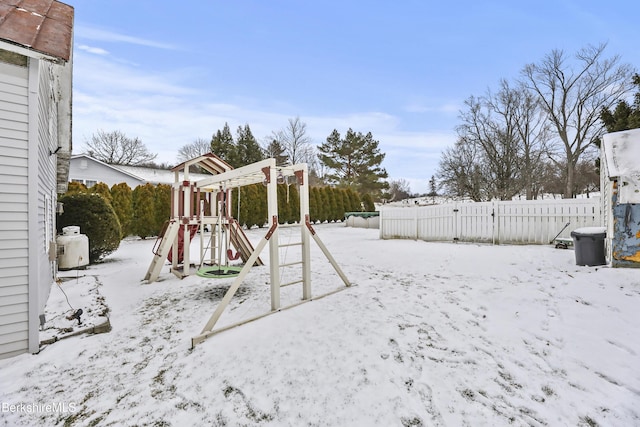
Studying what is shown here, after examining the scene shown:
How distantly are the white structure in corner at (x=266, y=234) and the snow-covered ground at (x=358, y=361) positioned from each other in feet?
0.91

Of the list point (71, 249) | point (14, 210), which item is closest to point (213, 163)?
point (71, 249)

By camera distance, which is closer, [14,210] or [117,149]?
[14,210]

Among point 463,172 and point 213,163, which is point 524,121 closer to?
point 463,172

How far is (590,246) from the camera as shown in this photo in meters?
5.12

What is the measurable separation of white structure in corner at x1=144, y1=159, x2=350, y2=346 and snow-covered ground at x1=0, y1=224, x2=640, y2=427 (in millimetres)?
279

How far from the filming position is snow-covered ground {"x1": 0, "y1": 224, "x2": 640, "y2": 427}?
1.95 meters

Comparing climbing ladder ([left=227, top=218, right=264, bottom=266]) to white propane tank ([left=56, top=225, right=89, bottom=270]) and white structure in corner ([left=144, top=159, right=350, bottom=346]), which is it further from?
white propane tank ([left=56, top=225, right=89, bottom=270])

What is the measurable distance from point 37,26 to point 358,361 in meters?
4.57

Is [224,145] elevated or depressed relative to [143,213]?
elevated

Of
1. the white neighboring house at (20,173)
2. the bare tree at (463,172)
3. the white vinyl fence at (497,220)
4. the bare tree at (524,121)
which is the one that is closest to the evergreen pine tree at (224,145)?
the bare tree at (463,172)

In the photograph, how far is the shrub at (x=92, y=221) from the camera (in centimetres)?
691

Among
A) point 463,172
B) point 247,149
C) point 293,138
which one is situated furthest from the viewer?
point 293,138

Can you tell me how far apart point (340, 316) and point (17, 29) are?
4384 millimetres

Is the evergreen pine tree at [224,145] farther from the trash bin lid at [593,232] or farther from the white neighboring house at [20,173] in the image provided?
the trash bin lid at [593,232]
